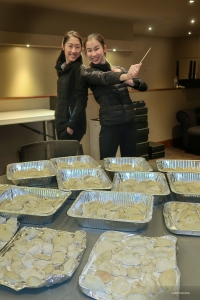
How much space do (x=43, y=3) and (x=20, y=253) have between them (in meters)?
3.65

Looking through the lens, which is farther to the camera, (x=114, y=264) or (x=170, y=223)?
(x=170, y=223)

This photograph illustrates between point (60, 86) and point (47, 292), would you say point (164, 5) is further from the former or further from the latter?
point (47, 292)

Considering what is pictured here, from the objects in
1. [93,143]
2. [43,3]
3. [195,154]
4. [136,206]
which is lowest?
[195,154]

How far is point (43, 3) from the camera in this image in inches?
148

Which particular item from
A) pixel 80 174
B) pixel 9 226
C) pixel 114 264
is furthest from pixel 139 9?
pixel 114 264

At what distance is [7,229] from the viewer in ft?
2.96

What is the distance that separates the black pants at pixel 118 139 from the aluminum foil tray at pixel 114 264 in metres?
1.08

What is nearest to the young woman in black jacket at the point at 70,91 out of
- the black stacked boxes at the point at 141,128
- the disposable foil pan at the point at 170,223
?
the disposable foil pan at the point at 170,223

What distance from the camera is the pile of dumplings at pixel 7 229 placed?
0.85 metres

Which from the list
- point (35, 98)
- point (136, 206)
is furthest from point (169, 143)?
point (136, 206)

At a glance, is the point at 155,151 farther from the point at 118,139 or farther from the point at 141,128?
the point at 118,139

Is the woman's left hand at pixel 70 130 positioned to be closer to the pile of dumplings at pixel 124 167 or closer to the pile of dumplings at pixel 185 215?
the pile of dumplings at pixel 124 167

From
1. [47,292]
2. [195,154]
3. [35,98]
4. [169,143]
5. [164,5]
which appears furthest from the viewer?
[169,143]

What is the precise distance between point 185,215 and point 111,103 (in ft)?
3.53
